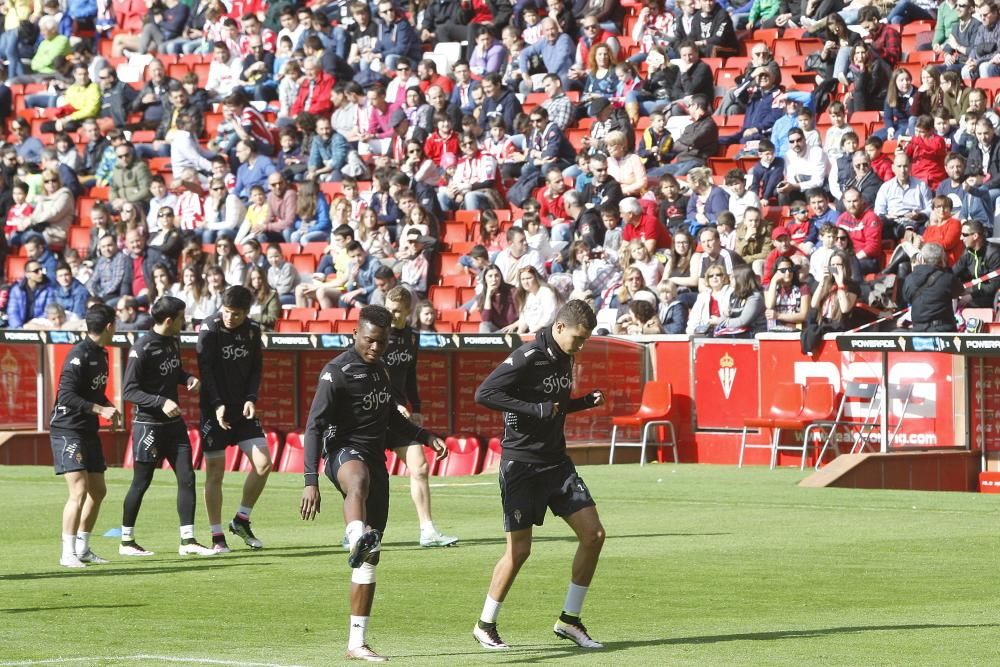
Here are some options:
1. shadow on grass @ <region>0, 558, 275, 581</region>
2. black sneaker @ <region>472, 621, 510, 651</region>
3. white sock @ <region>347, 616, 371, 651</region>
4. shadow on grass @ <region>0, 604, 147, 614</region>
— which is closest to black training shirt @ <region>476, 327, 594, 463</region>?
black sneaker @ <region>472, 621, 510, 651</region>

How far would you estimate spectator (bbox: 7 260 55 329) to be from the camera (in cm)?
2922

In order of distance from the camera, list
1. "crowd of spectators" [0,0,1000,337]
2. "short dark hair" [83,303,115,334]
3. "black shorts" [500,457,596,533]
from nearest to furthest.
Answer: "black shorts" [500,457,596,533], "short dark hair" [83,303,115,334], "crowd of spectators" [0,0,1000,337]

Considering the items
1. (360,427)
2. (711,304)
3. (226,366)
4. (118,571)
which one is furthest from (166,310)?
(711,304)

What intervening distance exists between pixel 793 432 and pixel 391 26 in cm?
1231

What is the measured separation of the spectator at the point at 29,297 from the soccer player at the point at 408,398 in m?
14.7

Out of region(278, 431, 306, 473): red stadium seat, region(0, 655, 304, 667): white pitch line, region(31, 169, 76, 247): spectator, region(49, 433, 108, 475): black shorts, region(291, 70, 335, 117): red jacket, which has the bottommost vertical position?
region(278, 431, 306, 473): red stadium seat

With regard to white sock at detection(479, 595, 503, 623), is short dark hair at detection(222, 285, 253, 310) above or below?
above

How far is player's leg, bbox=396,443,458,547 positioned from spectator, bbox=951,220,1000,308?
9095mm

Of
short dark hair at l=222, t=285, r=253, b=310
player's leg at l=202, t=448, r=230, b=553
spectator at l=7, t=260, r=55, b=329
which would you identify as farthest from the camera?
spectator at l=7, t=260, r=55, b=329

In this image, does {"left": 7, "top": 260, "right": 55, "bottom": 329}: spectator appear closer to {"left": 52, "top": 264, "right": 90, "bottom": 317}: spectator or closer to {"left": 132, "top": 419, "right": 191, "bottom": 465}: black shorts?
{"left": 52, "top": 264, "right": 90, "bottom": 317}: spectator

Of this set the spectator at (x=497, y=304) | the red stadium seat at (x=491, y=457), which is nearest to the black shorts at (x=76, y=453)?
the red stadium seat at (x=491, y=457)

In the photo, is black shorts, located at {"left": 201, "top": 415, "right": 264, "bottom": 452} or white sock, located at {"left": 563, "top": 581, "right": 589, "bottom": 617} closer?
white sock, located at {"left": 563, "top": 581, "right": 589, "bottom": 617}

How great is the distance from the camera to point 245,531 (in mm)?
14750

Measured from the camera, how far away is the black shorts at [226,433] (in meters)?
15.0
